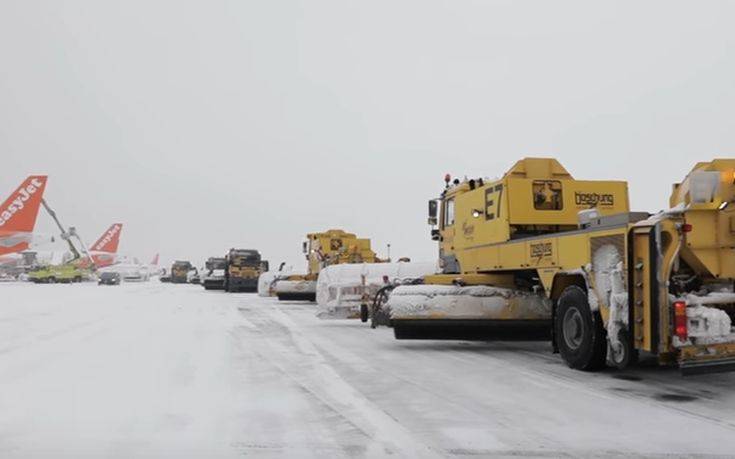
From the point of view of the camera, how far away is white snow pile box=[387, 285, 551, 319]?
34.0 feet

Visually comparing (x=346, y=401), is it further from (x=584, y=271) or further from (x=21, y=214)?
(x=21, y=214)

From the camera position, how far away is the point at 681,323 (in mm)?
6840

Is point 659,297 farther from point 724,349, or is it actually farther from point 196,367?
point 196,367

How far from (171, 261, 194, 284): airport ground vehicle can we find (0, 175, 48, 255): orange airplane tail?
15933 millimetres

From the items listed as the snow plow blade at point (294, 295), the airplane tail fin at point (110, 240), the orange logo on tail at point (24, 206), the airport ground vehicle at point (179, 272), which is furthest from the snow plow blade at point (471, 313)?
the airplane tail fin at point (110, 240)

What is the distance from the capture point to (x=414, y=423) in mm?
5688

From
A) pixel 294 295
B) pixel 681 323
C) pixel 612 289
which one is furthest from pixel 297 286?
pixel 681 323

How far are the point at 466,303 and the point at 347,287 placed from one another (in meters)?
5.18

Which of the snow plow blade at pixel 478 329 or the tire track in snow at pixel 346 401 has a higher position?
the snow plow blade at pixel 478 329

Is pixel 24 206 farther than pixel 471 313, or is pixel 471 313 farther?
pixel 24 206

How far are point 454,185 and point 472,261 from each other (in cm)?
183

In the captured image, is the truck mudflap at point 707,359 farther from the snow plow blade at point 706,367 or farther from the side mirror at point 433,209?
the side mirror at point 433,209

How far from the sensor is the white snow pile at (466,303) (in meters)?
10.4

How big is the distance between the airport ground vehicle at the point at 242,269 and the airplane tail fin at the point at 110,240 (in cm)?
5106
